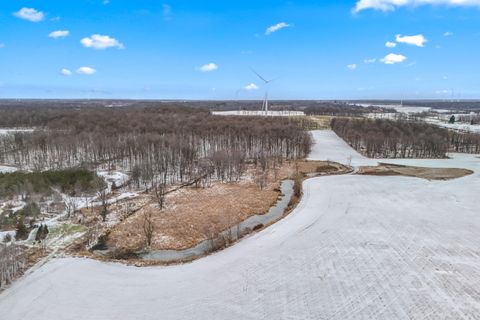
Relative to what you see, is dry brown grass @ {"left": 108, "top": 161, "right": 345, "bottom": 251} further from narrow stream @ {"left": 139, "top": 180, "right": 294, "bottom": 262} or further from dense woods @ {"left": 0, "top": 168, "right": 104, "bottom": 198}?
dense woods @ {"left": 0, "top": 168, "right": 104, "bottom": 198}

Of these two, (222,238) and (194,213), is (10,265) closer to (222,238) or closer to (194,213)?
(222,238)

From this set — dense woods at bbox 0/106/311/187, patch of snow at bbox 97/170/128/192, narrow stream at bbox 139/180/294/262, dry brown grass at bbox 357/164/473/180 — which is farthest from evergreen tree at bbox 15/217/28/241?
dry brown grass at bbox 357/164/473/180

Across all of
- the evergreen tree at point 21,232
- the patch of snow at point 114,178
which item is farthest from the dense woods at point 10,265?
the patch of snow at point 114,178

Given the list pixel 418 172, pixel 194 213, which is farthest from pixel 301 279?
pixel 418 172

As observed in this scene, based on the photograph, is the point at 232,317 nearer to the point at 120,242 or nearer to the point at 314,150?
the point at 120,242

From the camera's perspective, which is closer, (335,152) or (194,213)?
(194,213)

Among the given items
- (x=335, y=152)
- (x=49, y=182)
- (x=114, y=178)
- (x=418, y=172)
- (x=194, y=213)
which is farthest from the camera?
(x=335, y=152)

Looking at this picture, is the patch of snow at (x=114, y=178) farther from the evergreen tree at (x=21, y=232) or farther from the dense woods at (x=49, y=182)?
the evergreen tree at (x=21, y=232)
